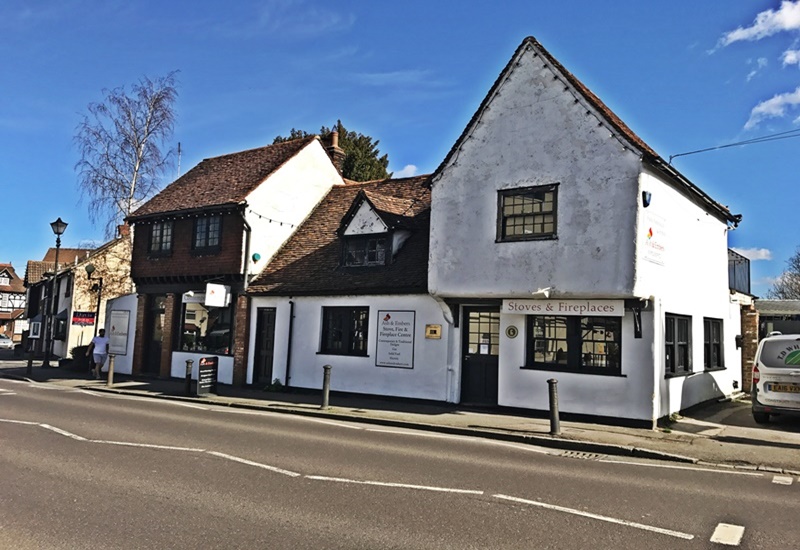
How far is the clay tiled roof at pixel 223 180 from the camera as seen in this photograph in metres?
22.5

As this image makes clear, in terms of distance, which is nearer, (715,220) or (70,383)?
(715,220)

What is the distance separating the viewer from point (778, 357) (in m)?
13.1

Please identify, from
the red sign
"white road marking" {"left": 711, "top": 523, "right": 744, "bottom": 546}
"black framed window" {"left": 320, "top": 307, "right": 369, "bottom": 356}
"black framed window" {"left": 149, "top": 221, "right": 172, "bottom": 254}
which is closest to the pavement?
"black framed window" {"left": 320, "top": 307, "right": 369, "bottom": 356}

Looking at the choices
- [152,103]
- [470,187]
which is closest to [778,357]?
[470,187]

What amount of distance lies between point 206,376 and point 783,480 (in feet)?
47.8

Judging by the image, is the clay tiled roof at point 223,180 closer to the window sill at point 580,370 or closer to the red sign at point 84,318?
the red sign at point 84,318

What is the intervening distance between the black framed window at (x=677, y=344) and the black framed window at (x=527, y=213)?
366 centimetres

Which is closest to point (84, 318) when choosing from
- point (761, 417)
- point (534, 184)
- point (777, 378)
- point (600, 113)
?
point (534, 184)

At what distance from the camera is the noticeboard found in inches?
699

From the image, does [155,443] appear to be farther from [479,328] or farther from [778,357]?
[778,357]

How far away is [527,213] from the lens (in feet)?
48.3

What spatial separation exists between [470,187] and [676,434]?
7422mm

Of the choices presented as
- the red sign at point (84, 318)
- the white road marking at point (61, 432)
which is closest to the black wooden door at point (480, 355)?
the white road marking at point (61, 432)

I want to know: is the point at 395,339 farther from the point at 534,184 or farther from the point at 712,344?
the point at 712,344
